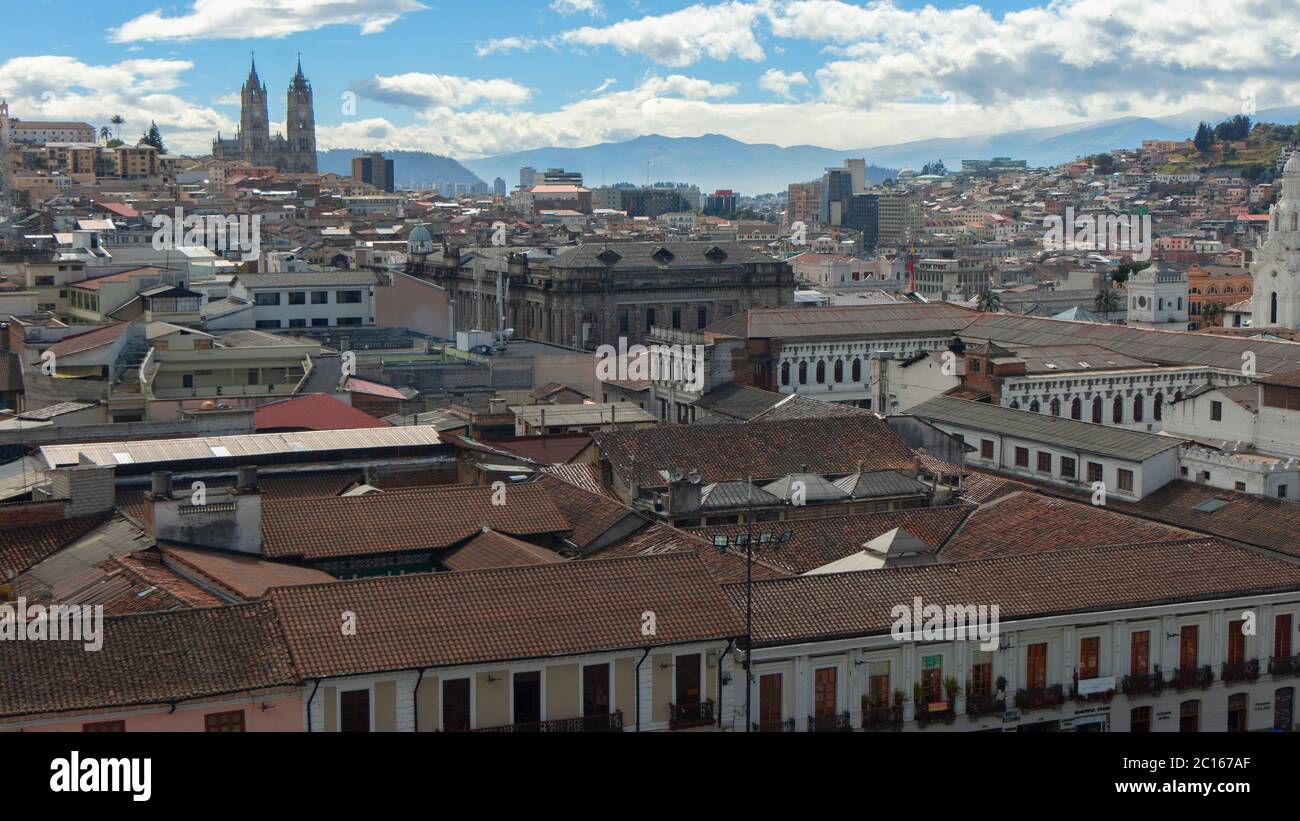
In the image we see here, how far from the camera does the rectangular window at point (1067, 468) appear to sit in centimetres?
5128

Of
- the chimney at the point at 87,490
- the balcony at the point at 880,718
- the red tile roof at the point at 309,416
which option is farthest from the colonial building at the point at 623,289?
the balcony at the point at 880,718

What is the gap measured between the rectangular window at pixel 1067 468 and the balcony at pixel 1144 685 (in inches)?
797

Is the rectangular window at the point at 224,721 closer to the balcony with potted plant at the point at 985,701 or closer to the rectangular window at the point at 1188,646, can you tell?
the balcony with potted plant at the point at 985,701

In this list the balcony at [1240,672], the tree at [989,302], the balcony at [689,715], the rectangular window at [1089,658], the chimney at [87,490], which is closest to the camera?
the balcony at [689,715]

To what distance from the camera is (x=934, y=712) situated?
1175 inches

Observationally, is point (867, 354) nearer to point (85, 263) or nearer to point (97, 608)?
point (85, 263)

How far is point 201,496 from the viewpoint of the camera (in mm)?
34094

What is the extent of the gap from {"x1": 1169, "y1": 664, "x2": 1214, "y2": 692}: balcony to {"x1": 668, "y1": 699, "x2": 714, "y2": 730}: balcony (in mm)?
9722

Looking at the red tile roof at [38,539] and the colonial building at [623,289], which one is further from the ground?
the colonial building at [623,289]

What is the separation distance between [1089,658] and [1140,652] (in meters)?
1.13

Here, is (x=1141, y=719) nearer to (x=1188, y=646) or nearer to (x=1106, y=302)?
(x=1188, y=646)

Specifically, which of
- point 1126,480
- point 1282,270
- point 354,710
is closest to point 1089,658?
point 354,710

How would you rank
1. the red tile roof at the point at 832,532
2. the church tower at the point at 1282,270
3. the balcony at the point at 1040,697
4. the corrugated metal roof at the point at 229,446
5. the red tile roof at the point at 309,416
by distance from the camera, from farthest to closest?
the church tower at the point at 1282,270 → the red tile roof at the point at 309,416 → the corrugated metal roof at the point at 229,446 → the red tile roof at the point at 832,532 → the balcony at the point at 1040,697

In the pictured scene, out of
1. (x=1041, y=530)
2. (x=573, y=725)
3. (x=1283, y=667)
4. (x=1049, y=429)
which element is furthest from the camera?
(x=1049, y=429)
